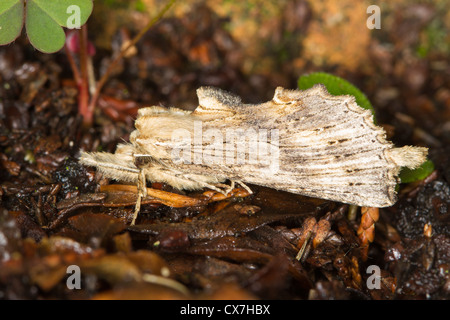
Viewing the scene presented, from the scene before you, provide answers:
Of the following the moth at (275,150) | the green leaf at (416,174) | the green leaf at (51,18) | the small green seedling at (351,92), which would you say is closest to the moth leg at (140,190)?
the moth at (275,150)

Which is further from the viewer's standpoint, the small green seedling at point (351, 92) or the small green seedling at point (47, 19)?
the small green seedling at point (351, 92)

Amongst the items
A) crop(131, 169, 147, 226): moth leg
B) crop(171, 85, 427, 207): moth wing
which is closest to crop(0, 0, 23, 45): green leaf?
crop(131, 169, 147, 226): moth leg

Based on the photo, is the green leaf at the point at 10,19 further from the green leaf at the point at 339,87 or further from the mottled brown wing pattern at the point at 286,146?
the green leaf at the point at 339,87

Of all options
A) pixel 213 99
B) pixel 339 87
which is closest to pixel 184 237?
pixel 213 99

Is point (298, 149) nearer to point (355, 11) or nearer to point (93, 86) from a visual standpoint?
point (93, 86)

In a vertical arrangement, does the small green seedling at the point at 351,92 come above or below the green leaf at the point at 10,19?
below

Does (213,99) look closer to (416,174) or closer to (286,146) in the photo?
(286,146)

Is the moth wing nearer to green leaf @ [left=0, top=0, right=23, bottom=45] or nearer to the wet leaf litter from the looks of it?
the wet leaf litter
